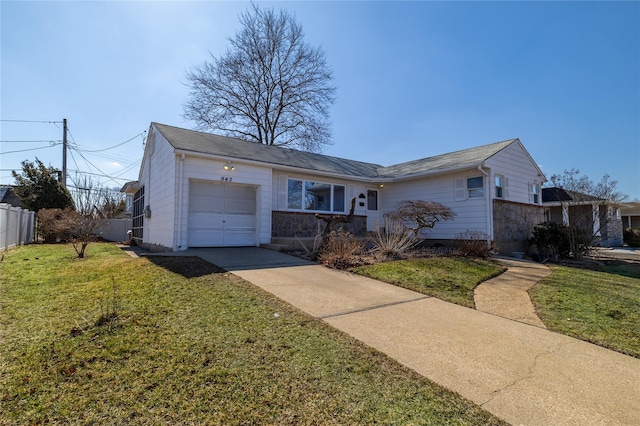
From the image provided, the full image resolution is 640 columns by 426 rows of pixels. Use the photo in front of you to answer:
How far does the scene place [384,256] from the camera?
27.5 ft

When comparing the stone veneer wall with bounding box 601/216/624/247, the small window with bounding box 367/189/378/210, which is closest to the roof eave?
the small window with bounding box 367/189/378/210

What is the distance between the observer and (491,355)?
9.72 ft

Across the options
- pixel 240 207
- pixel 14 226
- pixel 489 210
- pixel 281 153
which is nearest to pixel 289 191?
pixel 240 207

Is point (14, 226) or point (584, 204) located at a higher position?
point (584, 204)

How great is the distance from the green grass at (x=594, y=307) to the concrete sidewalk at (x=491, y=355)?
348 mm

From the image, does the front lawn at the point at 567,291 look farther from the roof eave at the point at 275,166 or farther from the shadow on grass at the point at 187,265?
the roof eave at the point at 275,166

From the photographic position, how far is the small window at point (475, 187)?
35.9ft

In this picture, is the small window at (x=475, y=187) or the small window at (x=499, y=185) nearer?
the small window at (x=475, y=187)

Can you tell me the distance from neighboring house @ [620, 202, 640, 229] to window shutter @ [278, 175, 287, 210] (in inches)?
1118

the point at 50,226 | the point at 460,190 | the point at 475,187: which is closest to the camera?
the point at 475,187

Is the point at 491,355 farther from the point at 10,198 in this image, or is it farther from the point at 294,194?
the point at 10,198

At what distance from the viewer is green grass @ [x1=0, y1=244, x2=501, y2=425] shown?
1973mm

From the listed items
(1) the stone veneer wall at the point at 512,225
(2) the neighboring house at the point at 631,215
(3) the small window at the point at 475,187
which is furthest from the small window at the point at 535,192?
(2) the neighboring house at the point at 631,215

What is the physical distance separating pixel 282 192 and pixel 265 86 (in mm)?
14503
